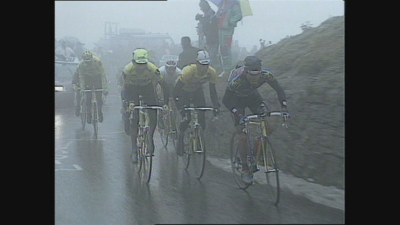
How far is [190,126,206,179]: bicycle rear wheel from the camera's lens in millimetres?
Result: 5061

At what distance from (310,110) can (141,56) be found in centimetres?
164

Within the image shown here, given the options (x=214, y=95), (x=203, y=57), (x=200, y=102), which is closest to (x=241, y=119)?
(x=214, y=95)

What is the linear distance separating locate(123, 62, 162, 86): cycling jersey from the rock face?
717 millimetres

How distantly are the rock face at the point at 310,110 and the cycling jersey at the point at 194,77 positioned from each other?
0.11 metres

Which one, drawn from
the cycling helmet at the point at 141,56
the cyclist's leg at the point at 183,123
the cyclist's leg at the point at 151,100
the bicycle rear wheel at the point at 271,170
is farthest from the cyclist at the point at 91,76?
the bicycle rear wheel at the point at 271,170

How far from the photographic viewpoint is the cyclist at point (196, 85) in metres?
5.17

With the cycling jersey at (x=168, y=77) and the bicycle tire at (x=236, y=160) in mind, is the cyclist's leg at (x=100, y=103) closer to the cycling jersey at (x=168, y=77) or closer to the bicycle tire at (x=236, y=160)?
the cycling jersey at (x=168, y=77)

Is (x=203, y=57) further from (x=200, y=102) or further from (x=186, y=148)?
(x=186, y=148)
